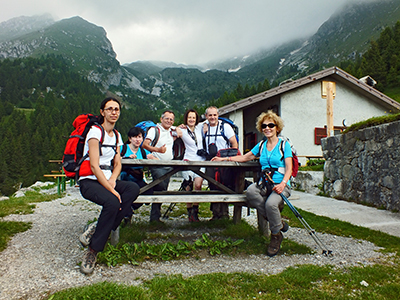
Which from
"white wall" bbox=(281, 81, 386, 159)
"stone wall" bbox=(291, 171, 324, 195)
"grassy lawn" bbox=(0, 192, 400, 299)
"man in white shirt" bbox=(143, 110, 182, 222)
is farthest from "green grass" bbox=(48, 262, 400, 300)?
"white wall" bbox=(281, 81, 386, 159)

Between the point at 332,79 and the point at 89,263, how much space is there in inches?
710

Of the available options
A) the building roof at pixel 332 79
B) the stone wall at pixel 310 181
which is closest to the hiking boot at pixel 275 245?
the stone wall at pixel 310 181

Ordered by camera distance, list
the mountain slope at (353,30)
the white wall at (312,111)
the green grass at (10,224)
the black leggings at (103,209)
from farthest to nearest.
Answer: the mountain slope at (353,30)
the white wall at (312,111)
the green grass at (10,224)
the black leggings at (103,209)

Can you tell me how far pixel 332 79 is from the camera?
→ 1752 cm

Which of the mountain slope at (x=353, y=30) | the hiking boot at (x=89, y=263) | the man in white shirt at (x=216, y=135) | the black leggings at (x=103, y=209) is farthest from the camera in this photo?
the mountain slope at (x=353, y=30)

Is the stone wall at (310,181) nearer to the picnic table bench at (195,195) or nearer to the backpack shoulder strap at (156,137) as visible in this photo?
the picnic table bench at (195,195)

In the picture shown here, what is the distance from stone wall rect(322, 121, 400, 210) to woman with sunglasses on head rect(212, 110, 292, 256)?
15.0ft

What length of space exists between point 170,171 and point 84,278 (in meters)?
2.05

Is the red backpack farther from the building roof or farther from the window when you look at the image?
the window

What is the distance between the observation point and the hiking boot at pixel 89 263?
2996 mm

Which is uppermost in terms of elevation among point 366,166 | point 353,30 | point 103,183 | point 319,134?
point 353,30

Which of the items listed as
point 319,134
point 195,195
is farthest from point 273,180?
point 319,134

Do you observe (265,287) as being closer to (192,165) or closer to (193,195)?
(193,195)

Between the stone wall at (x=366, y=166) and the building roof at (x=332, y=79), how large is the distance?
6.01m
